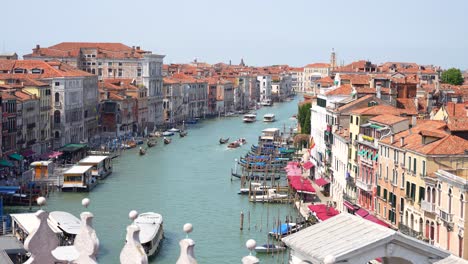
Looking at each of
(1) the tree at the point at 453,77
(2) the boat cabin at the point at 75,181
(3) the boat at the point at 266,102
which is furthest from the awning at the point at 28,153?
(3) the boat at the point at 266,102

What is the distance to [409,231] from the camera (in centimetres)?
1068

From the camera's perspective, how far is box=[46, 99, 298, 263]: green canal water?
1180 cm

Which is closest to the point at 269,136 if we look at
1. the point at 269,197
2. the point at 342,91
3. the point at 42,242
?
the point at 342,91

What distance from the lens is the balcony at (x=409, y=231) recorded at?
10.4 metres

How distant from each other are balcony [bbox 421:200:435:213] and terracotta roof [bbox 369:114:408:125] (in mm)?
2426

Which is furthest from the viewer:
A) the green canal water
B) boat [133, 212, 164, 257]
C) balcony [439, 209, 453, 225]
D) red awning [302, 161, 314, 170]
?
red awning [302, 161, 314, 170]

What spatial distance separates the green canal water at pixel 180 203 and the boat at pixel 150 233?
5.2 inches

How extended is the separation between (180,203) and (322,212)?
3.50 meters

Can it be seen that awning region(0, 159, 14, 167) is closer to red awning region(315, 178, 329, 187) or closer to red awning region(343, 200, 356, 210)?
red awning region(315, 178, 329, 187)

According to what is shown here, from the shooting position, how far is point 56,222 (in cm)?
1142

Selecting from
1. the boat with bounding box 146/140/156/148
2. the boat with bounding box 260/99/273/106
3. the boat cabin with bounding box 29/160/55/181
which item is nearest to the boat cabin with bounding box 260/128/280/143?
the boat with bounding box 146/140/156/148

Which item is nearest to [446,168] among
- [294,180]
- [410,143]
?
[410,143]

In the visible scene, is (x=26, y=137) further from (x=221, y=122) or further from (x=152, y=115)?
(x=221, y=122)

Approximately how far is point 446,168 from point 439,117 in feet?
10.2
